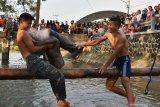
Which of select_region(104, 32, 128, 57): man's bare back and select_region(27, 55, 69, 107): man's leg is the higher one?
select_region(104, 32, 128, 57): man's bare back

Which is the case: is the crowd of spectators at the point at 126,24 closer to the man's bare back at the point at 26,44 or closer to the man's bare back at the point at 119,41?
the man's bare back at the point at 119,41

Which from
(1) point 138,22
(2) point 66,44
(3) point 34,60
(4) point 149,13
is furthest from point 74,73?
(1) point 138,22

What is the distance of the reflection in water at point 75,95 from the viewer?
10.3 meters

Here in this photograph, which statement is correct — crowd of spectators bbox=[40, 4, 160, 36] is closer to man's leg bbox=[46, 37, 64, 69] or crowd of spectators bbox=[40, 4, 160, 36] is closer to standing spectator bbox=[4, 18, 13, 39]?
standing spectator bbox=[4, 18, 13, 39]

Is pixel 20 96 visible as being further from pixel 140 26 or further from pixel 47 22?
pixel 47 22

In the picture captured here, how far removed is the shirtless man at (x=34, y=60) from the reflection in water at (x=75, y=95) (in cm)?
261

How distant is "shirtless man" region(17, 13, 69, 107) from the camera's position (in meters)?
7.14

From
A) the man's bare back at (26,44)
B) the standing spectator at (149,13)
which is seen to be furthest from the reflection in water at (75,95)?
the standing spectator at (149,13)

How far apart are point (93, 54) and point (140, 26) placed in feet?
30.6

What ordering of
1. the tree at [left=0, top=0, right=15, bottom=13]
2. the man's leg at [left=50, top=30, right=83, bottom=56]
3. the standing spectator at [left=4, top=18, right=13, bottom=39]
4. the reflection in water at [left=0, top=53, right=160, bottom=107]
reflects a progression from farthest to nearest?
the tree at [left=0, top=0, right=15, bottom=13] < the standing spectator at [left=4, top=18, right=13, bottom=39] < the reflection in water at [left=0, top=53, right=160, bottom=107] < the man's leg at [left=50, top=30, right=83, bottom=56]

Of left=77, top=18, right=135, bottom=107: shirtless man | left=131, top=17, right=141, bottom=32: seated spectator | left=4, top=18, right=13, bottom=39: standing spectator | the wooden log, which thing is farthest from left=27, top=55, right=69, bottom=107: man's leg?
left=4, top=18, right=13, bottom=39: standing spectator

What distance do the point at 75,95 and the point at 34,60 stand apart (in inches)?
186

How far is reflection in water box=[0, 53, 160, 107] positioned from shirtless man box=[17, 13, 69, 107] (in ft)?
8.58

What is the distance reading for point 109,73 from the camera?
8.42 meters
